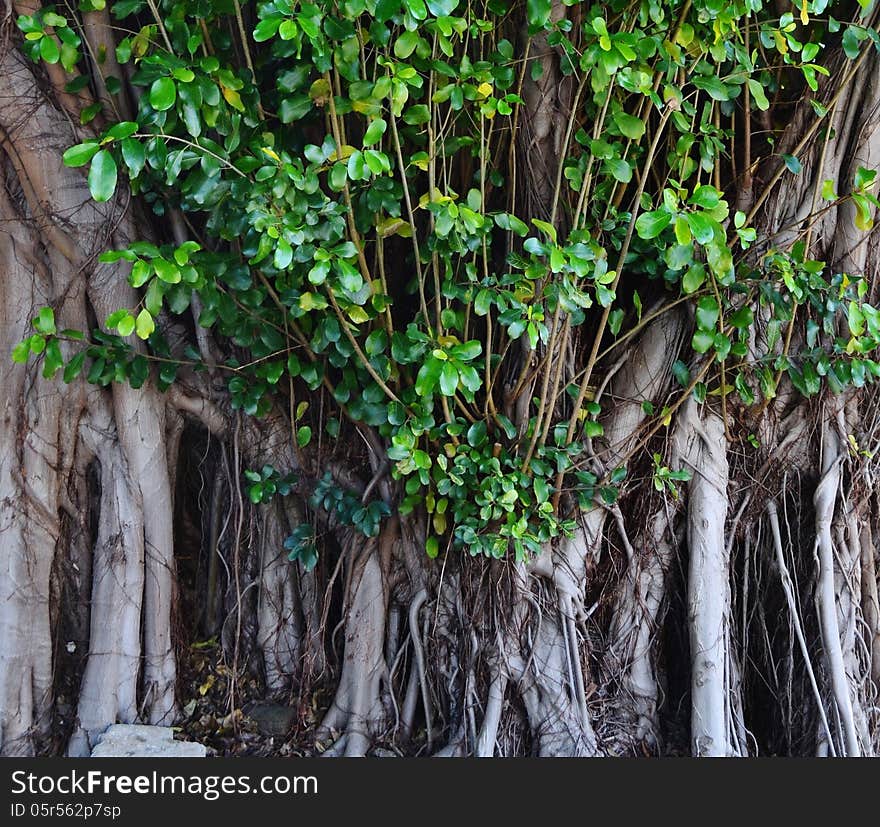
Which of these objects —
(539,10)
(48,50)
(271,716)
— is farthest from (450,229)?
(271,716)

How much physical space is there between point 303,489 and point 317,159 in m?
1.20

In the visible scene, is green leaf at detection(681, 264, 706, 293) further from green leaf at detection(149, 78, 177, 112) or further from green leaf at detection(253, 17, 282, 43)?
green leaf at detection(149, 78, 177, 112)

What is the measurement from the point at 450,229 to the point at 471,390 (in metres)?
0.42

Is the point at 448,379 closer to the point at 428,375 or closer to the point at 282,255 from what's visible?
the point at 428,375

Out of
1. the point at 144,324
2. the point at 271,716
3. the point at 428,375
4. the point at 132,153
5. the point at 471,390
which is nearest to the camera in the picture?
the point at 132,153

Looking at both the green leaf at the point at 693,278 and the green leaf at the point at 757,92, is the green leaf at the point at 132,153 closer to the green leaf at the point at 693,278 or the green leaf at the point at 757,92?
the green leaf at the point at 693,278

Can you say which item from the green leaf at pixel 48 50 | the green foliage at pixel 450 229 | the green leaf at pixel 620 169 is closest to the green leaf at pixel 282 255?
the green foliage at pixel 450 229

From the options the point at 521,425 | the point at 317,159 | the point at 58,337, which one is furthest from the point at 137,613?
the point at 317,159

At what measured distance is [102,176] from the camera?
1.82 metres

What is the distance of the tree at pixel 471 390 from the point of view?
226 cm

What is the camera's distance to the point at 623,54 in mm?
2014

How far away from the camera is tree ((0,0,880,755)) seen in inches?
89.0

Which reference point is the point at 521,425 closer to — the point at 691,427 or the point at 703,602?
the point at 691,427

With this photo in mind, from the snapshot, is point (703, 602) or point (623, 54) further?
point (703, 602)
